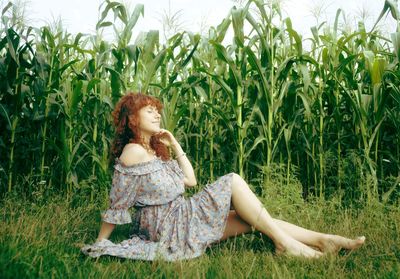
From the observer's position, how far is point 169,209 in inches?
132

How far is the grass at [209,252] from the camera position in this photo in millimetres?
2643

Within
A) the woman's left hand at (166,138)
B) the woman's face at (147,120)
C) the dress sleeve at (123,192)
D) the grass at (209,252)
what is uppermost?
the woman's face at (147,120)

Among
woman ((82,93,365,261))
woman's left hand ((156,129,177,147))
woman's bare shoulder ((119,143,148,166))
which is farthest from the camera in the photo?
woman's left hand ((156,129,177,147))

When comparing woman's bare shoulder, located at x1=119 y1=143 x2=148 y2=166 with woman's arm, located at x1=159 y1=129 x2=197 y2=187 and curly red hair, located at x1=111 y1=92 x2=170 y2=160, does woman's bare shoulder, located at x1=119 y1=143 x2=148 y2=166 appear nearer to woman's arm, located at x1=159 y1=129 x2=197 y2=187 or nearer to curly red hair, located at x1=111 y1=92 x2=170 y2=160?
curly red hair, located at x1=111 y1=92 x2=170 y2=160

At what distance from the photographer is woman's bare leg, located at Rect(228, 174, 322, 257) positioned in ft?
10.3

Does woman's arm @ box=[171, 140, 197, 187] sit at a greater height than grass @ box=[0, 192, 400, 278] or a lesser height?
greater

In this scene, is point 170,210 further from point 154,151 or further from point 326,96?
point 326,96

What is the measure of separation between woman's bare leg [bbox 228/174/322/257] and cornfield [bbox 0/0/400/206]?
2.91 feet

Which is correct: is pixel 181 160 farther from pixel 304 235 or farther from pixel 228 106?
pixel 228 106

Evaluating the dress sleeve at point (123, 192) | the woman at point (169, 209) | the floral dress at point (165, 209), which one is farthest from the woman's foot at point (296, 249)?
the dress sleeve at point (123, 192)

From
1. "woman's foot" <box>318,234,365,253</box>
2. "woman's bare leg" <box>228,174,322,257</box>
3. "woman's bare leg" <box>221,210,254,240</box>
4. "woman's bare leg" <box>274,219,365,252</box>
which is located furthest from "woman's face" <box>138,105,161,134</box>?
"woman's foot" <box>318,234,365,253</box>

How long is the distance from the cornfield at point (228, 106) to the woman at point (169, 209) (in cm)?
85

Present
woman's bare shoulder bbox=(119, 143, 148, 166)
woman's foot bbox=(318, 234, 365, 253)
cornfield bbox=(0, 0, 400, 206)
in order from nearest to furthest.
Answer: woman's foot bbox=(318, 234, 365, 253), woman's bare shoulder bbox=(119, 143, 148, 166), cornfield bbox=(0, 0, 400, 206)

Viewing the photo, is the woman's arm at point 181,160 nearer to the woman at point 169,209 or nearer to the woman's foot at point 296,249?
the woman at point 169,209
